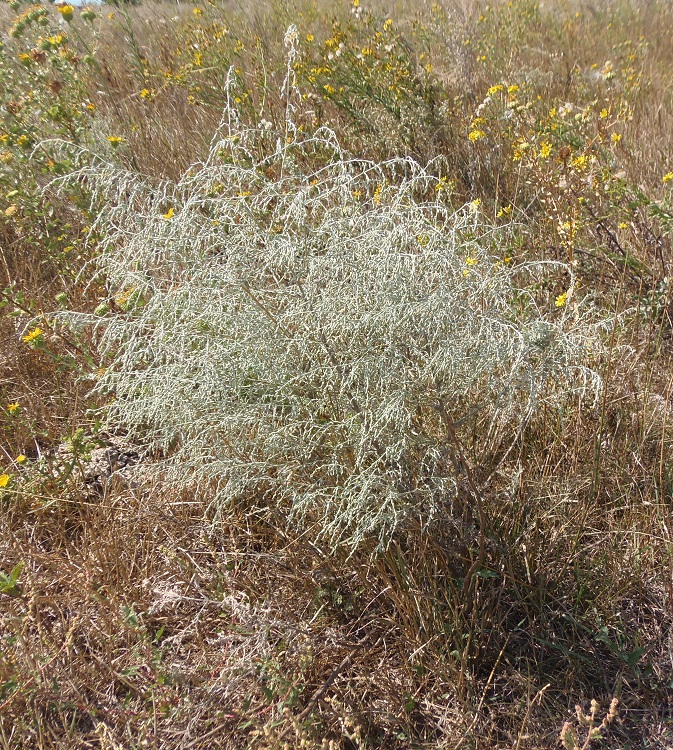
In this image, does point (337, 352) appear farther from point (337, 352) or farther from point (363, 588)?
point (363, 588)

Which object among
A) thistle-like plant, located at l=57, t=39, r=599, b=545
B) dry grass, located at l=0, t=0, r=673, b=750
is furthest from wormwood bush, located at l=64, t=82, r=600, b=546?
dry grass, located at l=0, t=0, r=673, b=750

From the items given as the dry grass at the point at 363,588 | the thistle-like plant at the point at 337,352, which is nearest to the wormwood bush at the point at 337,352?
the thistle-like plant at the point at 337,352

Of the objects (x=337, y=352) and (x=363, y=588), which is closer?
(x=337, y=352)

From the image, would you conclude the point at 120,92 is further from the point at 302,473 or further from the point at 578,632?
the point at 578,632

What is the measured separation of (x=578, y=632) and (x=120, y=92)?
4545 millimetres

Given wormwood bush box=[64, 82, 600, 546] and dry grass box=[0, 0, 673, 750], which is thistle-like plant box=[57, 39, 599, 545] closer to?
wormwood bush box=[64, 82, 600, 546]

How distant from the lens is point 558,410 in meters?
1.83

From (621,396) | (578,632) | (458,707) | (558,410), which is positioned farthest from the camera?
(621,396)

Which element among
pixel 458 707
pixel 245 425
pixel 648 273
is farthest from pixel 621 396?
pixel 245 425

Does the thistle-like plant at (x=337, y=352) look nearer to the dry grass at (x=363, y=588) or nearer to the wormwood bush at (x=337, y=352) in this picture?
A: the wormwood bush at (x=337, y=352)

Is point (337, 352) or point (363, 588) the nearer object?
point (337, 352)

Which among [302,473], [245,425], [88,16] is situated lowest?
[302,473]

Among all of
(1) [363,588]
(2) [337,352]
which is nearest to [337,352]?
(2) [337,352]

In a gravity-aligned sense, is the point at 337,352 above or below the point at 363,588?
above
